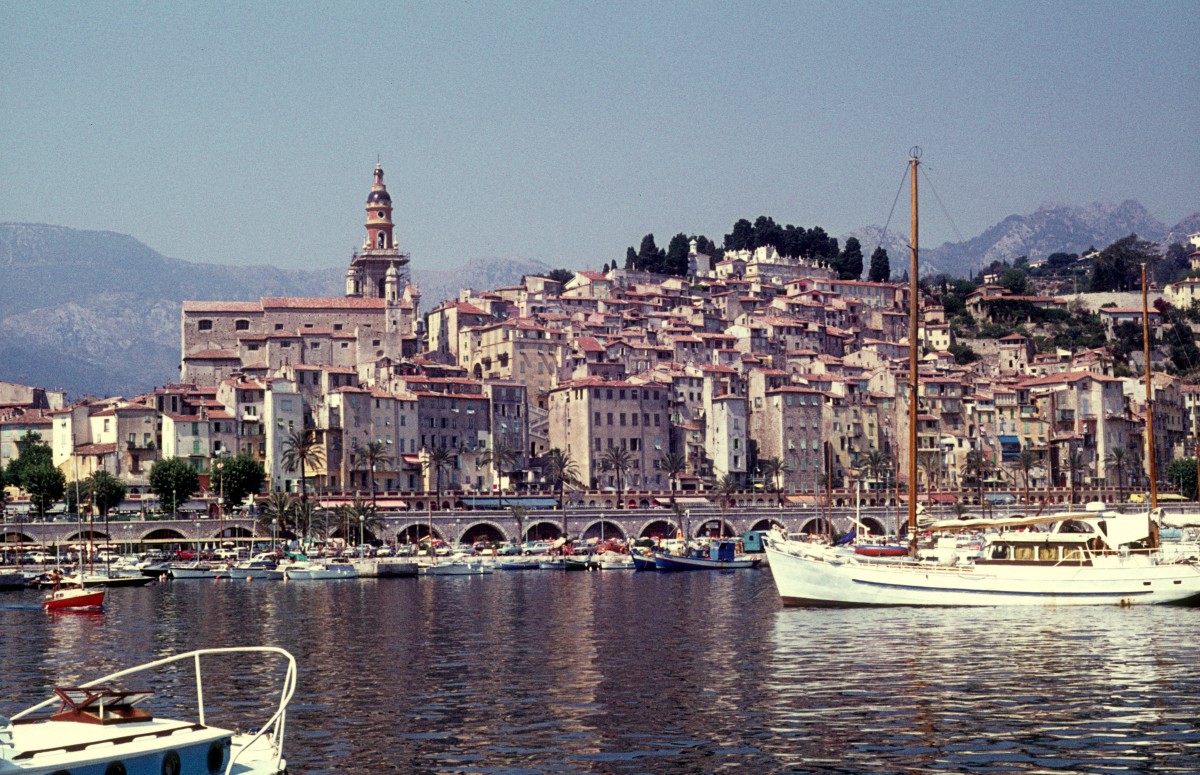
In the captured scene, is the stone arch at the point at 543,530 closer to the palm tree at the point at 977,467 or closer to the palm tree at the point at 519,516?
the palm tree at the point at 519,516

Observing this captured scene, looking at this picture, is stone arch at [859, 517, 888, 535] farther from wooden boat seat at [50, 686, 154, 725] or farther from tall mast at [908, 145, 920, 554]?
wooden boat seat at [50, 686, 154, 725]

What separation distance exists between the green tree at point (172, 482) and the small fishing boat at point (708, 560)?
3941 centimetres

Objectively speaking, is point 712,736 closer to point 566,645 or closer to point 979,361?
point 566,645

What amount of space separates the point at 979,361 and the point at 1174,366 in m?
27.7

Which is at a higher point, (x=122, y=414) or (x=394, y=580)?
(x=122, y=414)

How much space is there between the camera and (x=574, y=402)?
144250mm

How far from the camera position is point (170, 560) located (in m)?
111

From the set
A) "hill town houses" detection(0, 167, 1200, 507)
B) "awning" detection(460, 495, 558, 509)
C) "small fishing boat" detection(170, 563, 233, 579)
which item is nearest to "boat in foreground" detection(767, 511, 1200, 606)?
"small fishing boat" detection(170, 563, 233, 579)

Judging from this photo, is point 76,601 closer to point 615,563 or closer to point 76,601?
point 76,601

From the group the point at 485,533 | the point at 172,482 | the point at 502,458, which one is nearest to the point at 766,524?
the point at 502,458

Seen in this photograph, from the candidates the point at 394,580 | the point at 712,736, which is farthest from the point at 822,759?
the point at 394,580

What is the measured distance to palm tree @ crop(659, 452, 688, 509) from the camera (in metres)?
140

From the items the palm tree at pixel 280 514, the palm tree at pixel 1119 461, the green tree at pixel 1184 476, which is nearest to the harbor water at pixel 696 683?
the palm tree at pixel 280 514

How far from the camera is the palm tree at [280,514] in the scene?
12006 cm
